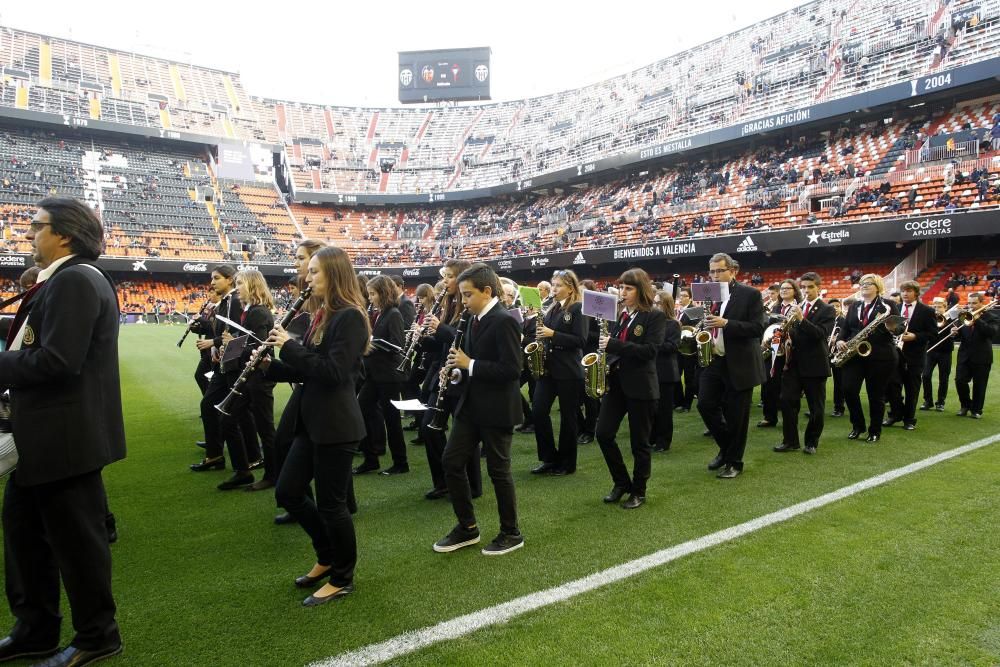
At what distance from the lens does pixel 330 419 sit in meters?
3.51

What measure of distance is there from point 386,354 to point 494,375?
257 centimetres

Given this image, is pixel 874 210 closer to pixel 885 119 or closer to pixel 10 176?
pixel 885 119

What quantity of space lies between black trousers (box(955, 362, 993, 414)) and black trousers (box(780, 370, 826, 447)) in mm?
3529

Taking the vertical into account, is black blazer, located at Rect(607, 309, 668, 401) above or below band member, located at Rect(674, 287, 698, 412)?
above

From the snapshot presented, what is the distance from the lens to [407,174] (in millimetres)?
55656

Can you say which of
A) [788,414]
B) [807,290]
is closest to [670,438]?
[788,414]

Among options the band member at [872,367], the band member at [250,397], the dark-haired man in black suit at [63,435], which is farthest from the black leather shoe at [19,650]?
the band member at [872,367]

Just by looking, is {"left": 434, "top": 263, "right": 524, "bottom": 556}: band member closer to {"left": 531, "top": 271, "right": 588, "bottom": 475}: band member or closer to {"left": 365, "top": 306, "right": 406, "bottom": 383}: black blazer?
{"left": 531, "top": 271, "right": 588, "bottom": 475}: band member

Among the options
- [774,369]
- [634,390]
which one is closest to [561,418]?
[634,390]

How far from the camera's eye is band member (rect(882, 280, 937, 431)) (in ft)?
28.1

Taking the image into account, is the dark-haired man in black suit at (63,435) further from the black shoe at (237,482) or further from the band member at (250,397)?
the black shoe at (237,482)

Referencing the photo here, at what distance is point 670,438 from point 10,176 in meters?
51.7

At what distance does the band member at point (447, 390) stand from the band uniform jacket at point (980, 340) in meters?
7.79

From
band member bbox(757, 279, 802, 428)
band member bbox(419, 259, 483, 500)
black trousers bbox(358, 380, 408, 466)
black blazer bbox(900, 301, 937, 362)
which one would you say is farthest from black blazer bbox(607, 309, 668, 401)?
black blazer bbox(900, 301, 937, 362)
